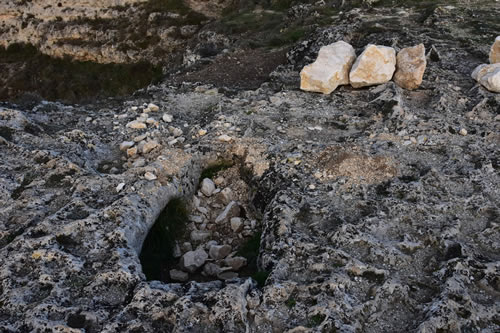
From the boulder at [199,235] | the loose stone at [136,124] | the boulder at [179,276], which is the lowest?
the boulder at [199,235]

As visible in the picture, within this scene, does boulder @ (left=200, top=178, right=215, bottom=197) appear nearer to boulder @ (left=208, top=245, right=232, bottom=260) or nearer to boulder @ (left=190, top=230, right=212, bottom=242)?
boulder @ (left=190, top=230, right=212, bottom=242)

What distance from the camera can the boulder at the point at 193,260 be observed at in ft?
24.8

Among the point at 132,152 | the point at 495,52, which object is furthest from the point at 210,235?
the point at 495,52

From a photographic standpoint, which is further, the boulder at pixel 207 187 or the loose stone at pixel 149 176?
the boulder at pixel 207 187

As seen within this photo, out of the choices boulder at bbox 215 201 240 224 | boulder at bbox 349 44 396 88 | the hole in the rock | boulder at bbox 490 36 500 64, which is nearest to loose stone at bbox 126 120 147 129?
the hole in the rock

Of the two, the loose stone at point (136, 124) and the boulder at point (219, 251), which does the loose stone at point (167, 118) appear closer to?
the loose stone at point (136, 124)

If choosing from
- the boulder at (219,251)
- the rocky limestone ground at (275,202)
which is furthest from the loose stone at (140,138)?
the boulder at (219,251)

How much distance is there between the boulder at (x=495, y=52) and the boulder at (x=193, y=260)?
389 inches

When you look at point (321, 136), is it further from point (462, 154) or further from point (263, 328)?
point (263, 328)

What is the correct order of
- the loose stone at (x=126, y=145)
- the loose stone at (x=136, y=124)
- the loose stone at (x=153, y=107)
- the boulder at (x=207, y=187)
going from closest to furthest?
the boulder at (x=207, y=187) → the loose stone at (x=126, y=145) → the loose stone at (x=136, y=124) → the loose stone at (x=153, y=107)

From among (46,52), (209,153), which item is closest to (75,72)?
(46,52)

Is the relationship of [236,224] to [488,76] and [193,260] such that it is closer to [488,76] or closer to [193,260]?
[193,260]

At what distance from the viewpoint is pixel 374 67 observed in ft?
37.4

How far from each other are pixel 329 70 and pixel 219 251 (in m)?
6.21
